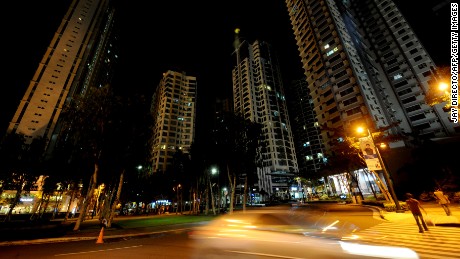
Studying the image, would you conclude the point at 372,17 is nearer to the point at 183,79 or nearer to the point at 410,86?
the point at 410,86

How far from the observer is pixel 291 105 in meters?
154

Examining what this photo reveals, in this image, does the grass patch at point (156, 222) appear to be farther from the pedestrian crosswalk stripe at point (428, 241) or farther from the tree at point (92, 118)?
the pedestrian crosswalk stripe at point (428, 241)

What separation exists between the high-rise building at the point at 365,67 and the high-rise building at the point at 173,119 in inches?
2689

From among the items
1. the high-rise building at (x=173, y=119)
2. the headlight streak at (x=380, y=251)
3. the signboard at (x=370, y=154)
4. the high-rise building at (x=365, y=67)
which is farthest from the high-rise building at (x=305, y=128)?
the headlight streak at (x=380, y=251)

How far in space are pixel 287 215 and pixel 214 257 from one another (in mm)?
4528

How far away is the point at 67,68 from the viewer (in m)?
85.8

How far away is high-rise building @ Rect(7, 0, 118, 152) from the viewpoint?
74125 millimetres

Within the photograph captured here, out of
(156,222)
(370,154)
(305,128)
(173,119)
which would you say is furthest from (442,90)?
(305,128)

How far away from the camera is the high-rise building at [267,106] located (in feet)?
316

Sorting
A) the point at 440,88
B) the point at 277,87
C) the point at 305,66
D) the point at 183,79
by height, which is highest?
the point at 183,79

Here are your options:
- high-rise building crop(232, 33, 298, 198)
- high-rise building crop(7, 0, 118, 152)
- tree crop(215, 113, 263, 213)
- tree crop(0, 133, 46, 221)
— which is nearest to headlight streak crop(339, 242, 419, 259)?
tree crop(215, 113, 263, 213)

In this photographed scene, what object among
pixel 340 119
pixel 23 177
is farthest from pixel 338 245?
pixel 340 119

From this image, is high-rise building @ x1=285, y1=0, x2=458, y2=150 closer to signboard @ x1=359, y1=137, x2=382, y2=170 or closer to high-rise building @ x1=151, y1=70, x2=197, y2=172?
signboard @ x1=359, y1=137, x2=382, y2=170

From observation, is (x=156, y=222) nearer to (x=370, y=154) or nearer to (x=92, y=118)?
(x=92, y=118)
